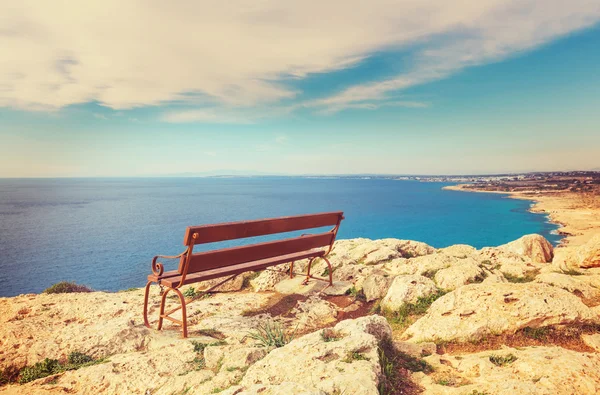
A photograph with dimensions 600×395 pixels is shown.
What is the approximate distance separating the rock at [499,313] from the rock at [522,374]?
3.31 feet

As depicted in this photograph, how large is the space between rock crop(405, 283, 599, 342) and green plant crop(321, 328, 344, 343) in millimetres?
1914

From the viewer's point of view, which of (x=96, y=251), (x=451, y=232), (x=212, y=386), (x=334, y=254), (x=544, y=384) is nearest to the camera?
(x=544, y=384)

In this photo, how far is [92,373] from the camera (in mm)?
4641

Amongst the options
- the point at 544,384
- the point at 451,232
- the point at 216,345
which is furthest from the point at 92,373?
the point at 451,232

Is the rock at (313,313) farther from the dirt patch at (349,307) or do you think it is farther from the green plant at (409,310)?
the green plant at (409,310)

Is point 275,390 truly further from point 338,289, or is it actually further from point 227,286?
point 227,286

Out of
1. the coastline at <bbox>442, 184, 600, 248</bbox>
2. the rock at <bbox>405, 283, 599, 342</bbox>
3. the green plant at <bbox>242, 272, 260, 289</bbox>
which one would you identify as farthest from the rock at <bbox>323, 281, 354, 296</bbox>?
the coastline at <bbox>442, 184, 600, 248</bbox>

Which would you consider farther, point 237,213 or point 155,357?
point 237,213

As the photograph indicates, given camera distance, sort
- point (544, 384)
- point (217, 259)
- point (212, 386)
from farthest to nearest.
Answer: point (217, 259), point (212, 386), point (544, 384)

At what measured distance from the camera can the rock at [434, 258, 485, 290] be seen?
306 inches

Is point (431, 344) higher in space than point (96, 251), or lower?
higher

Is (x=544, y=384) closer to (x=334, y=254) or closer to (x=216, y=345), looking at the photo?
(x=216, y=345)

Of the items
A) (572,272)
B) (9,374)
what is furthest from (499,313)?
(9,374)

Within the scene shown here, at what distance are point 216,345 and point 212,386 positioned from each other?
1.39 metres
